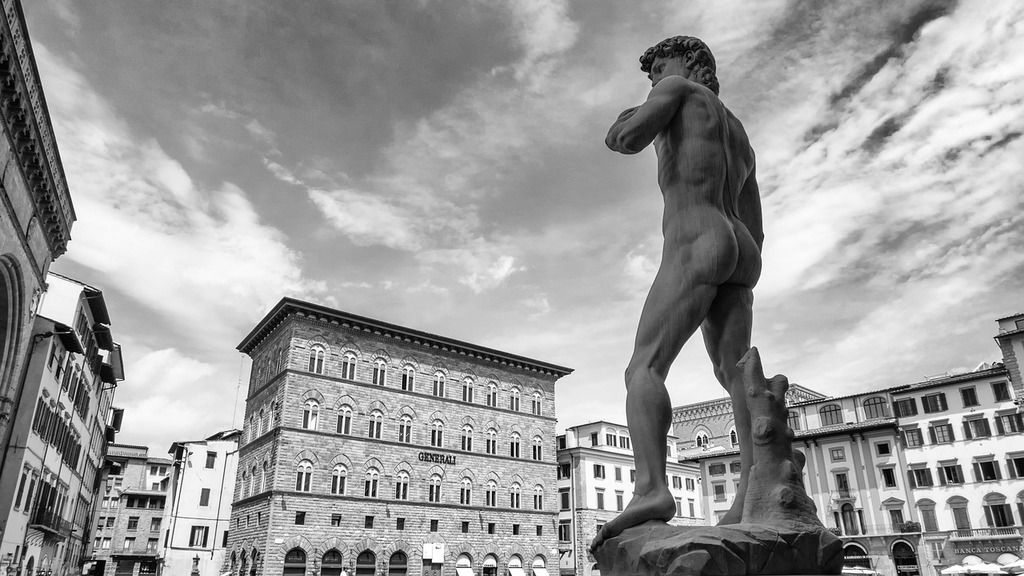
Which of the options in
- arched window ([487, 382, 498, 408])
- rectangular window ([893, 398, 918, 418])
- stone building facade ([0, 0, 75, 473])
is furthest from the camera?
arched window ([487, 382, 498, 408])

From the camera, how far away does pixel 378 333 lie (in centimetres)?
3634

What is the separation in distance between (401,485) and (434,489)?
6.56 feet

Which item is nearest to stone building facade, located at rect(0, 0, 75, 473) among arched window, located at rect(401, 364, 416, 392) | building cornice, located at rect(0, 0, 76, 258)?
building cornice, located at rect(0, 0, 76, 258)

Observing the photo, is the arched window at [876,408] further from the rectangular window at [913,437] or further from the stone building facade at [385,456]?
the stone building facade at [385,456]

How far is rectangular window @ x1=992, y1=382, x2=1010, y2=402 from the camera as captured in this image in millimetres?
31609

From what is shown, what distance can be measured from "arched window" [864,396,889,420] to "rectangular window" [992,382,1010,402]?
4.90 metres

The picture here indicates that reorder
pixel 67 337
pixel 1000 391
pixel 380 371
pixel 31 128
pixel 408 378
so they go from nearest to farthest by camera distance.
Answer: pixel 31 128 < pixel 67 337 < pixel 1000 391 < pixel 380 371 < pixel 408 378

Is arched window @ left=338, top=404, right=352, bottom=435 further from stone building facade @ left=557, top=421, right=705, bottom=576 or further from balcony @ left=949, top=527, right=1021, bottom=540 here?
balcony @ left=949, top=527, right=1021, bottom=540

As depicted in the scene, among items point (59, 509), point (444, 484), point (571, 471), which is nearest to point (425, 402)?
point (444, 484)

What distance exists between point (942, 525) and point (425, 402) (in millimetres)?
26462

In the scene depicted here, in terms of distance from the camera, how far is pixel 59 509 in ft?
93.8

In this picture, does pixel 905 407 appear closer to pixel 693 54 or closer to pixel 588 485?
pixel 588 485

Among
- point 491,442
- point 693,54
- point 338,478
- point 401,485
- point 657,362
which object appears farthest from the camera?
point 491,442

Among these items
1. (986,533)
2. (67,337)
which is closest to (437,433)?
(67,337)
